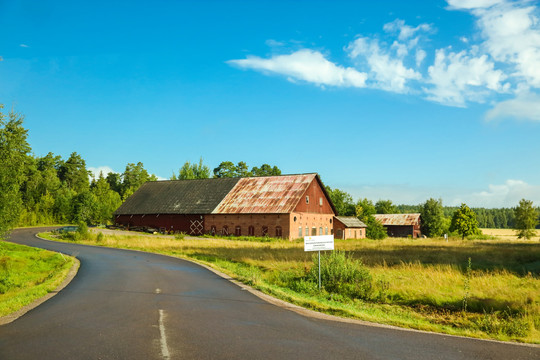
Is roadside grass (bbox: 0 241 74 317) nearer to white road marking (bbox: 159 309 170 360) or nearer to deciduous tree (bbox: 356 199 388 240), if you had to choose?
white road marking (bbox: 159 309 170 360)

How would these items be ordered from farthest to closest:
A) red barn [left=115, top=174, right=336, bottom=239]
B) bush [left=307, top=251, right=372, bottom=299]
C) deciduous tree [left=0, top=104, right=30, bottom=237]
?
red barn [left=115, top=174, right=336, bottom=239], deciduous tree [left=0, top=104, right=30, bottom=237], bush [left=307, top=251, right=372, bottom=299]

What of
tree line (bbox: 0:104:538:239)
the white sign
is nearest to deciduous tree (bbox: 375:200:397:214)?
tree line (bbox: 0:104:538:239)

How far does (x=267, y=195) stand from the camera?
53.7 metres

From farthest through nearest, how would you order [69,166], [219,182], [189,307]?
[69,166]
[219,182]
[189,307]

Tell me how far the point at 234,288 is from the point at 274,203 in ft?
119

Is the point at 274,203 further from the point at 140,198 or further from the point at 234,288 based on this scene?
the point at 234,288

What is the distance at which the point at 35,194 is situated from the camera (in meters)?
86.9

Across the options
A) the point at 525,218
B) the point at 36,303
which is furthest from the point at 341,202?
the point at 36,303

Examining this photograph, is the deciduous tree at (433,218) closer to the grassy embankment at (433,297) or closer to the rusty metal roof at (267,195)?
the rusty metal roof at (267,195)

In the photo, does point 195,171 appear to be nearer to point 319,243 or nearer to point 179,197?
point 179,197

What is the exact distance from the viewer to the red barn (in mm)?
50250

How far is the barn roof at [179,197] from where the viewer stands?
57344mm

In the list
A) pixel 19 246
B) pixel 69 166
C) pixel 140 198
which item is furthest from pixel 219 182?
pixel 69 166

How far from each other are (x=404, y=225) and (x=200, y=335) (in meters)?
83.0
